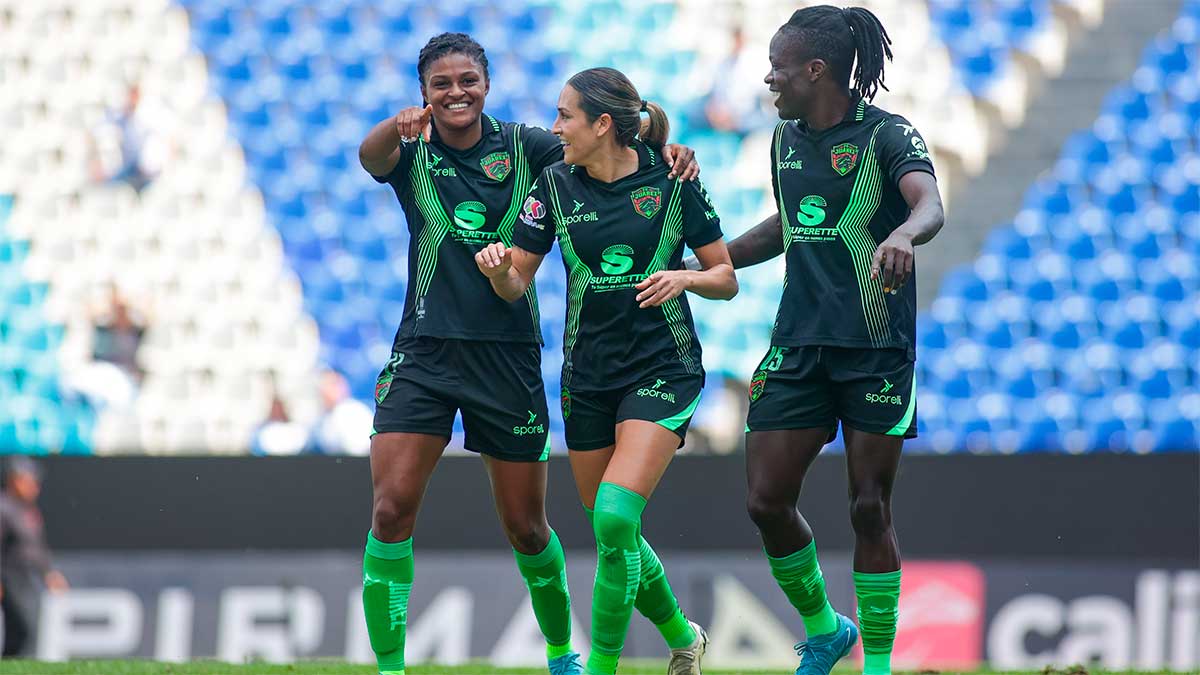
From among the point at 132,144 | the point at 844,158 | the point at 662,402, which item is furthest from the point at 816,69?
the point at 132,144

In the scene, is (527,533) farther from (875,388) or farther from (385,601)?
(875,388)

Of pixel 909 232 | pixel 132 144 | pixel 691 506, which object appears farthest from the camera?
pixel 132 144

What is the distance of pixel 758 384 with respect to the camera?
15.3 feet

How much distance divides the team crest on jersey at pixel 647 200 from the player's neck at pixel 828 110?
1.84 ft

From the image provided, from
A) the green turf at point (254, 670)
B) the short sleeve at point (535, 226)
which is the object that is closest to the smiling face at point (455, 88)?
the short sleeve at point (535, 226)

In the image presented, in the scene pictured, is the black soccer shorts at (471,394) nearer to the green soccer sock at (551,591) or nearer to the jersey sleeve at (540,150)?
the green soccer sock at (551,591)

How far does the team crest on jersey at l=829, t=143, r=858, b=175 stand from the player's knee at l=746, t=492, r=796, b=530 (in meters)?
1.07

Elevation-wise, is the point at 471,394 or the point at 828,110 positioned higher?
the point at 828,110

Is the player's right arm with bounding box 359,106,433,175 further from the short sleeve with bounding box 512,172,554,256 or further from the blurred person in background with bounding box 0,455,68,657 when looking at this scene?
the blurred person in background with bounding box 0,455,68,657

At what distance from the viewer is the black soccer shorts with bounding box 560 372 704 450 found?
453 cm

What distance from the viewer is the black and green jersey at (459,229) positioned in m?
4.72

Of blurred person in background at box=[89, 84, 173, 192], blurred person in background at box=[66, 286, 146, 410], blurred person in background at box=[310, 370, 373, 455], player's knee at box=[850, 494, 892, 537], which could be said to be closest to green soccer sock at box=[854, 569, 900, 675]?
player's knee at box=[850, 494, 892, 537]

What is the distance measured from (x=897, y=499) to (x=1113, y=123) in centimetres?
344

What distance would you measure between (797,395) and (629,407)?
0.54 meters
